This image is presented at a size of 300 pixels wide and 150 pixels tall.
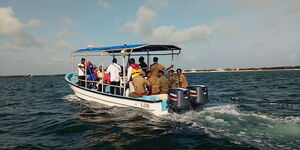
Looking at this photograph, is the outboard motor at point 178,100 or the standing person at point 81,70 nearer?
the outboard motor at point 178,100

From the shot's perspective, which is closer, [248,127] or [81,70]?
[248,127]

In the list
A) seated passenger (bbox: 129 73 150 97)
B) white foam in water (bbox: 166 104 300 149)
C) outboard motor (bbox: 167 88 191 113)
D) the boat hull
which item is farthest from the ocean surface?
seated passenger (bbox: 129 73 150 97)

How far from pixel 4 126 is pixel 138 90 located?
214 inches

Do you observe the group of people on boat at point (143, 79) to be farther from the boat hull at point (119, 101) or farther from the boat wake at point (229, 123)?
the boat wake at point (229, 123)

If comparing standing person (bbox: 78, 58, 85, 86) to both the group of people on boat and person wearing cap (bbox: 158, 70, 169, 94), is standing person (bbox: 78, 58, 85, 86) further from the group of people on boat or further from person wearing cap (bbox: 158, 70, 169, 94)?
person wearing cap (bbox: 158, 70, 169, 94)

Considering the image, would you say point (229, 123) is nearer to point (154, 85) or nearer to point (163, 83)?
point (163, 83)

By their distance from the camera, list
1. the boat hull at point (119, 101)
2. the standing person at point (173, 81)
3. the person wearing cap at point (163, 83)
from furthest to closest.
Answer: the standing person at point (173, 81) < the person wearing cap at point (163, 83) < the boat hull at point (119, 101)

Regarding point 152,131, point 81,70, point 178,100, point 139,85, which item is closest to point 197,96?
point 178,100

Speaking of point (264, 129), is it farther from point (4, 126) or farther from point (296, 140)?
point (4, 126)

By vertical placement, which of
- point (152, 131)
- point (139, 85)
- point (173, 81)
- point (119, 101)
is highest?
point (173, 81)

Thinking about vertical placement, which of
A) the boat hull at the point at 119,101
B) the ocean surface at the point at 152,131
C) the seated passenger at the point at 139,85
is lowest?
the ocean surface at the point at 152,131

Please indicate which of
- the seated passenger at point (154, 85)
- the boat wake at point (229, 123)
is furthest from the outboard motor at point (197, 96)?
the seated passenger at point (154, 85)

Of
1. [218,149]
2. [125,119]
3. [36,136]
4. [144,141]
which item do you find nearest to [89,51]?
[125,119]

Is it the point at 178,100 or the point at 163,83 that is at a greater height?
the point at 163,83
